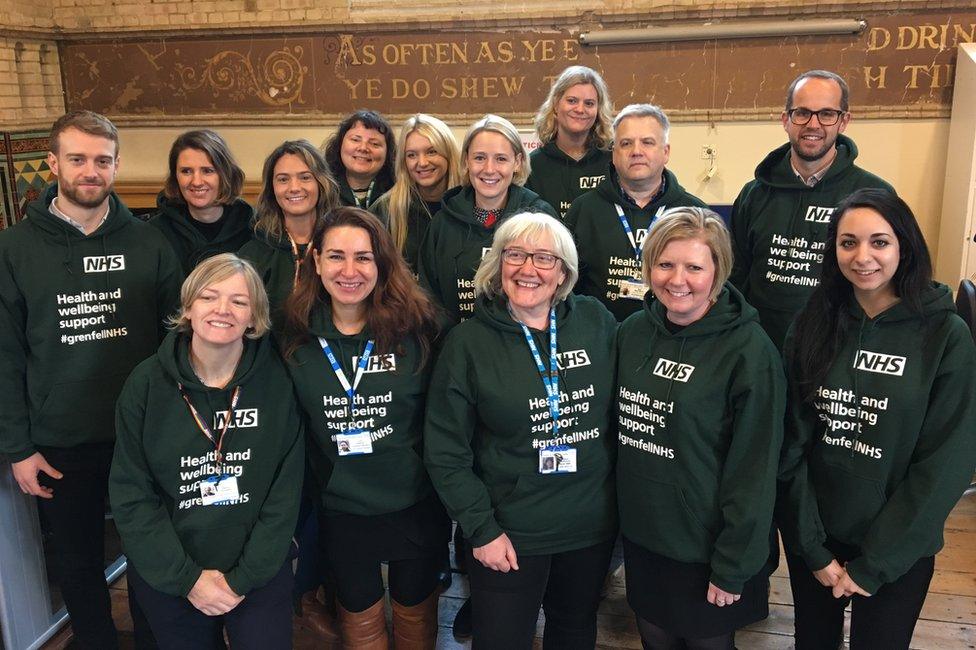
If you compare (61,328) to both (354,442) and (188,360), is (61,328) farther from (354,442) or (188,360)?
(354,442)

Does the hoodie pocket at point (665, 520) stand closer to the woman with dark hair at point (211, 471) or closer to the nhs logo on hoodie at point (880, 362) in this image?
the nhs logo on hoodie at point (880, 362)

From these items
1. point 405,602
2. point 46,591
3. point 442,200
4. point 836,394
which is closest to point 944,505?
point 836,394

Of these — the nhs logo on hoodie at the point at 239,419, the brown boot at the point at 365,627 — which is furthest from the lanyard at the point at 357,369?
the brown boot at the point at 365,627

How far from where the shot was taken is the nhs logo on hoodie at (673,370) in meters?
2.04

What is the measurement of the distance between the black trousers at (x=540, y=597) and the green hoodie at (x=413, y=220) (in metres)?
1.27

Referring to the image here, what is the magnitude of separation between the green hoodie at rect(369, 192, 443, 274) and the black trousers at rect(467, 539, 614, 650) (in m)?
1.27

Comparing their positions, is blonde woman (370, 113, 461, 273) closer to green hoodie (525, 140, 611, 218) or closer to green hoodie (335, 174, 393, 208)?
green hoodie (335, 174, 393, 208)

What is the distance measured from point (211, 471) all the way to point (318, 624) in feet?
3.60

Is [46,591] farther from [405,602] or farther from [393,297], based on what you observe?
[393,297]

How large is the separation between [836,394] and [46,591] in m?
2.80

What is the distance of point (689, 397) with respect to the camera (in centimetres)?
201

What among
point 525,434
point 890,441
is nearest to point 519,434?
point 525,434

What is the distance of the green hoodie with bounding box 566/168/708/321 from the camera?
→ 9.12 feet

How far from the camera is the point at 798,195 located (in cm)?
284
